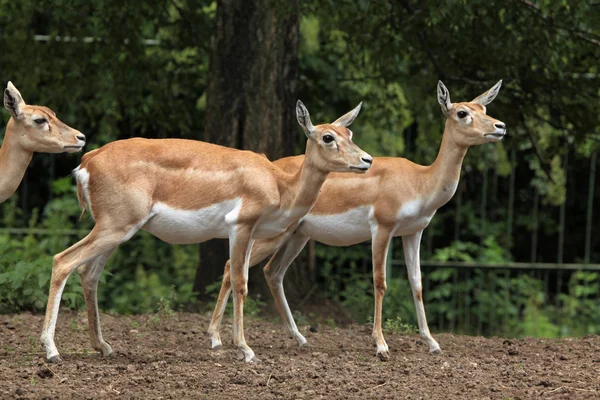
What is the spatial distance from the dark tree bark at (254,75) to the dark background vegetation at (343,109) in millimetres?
14

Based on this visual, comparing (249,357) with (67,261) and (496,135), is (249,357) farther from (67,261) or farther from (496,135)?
(496,135)

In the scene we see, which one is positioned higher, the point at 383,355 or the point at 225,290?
the point at 225,290

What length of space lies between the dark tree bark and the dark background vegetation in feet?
0.05

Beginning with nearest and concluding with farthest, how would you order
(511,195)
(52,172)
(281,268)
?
(281,268)
(511,195)
(52,172)

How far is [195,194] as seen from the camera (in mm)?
7203

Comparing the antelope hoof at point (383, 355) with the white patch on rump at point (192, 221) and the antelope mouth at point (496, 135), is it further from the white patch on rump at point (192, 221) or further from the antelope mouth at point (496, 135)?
the antelope mouth at point (496, 135)

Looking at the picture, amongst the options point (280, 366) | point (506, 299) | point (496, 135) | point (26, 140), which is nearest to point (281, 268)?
point (280, 366)

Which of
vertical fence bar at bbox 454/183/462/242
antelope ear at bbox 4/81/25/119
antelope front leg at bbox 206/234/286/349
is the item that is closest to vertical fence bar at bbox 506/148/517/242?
vertical fence bar at bbox 454/183/462/242

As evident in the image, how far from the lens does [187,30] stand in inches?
449

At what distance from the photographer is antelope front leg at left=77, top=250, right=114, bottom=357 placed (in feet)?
23.5

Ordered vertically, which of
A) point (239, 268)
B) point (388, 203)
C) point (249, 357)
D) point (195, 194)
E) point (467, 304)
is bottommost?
point (467, 304)

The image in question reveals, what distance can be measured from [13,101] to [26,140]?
0.94 feet

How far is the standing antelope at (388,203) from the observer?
790 centimetres

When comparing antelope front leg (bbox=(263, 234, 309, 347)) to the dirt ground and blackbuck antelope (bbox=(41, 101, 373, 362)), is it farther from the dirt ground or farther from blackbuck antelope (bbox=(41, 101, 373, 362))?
blackbuck antelope (bbox=(41, 101, 373, 362))
